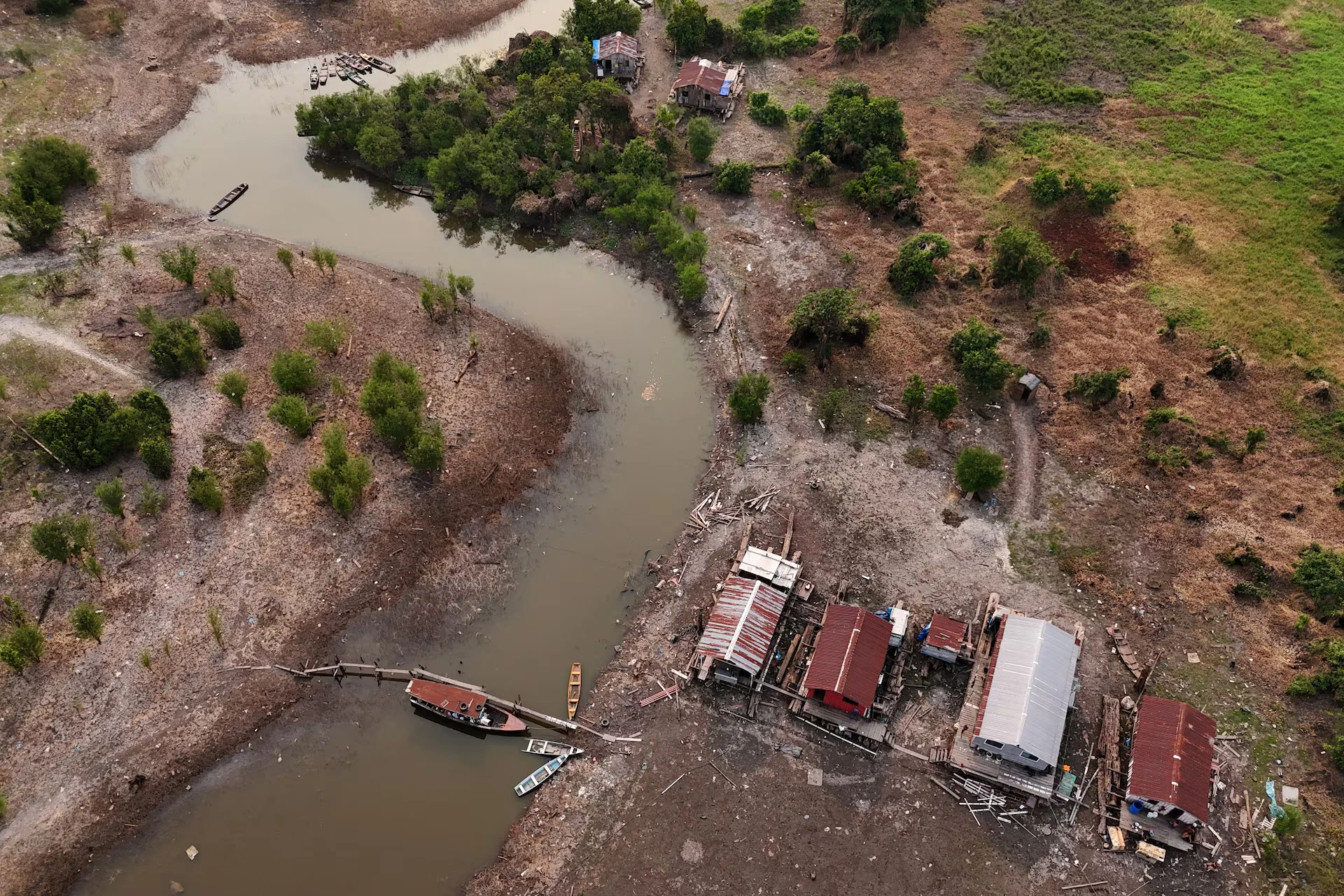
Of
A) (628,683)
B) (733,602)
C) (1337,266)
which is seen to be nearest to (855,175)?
(1337,266)

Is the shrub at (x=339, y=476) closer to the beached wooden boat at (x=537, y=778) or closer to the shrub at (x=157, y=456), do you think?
the shrub at (x=157, y=456)

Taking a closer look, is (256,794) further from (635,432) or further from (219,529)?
(635,432)

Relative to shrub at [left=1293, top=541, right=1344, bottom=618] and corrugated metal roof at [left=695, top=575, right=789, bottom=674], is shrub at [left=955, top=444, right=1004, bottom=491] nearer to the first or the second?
corrugated metal roof at [left=695, top=575, right=789, bottom=674]

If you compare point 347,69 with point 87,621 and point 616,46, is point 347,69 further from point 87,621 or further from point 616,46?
point 87,621

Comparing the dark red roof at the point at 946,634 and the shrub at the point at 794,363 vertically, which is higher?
the shrub at the point at 794,363

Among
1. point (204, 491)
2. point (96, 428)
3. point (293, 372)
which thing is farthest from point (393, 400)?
point (96, 428)

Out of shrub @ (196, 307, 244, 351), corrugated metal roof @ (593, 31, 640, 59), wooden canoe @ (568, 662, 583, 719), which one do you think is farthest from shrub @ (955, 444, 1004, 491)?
corrugated metal roof @ (593, 31, 640, 59)

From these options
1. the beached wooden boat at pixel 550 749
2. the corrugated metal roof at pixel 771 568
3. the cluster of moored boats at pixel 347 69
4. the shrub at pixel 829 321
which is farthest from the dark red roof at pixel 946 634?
the cluster of moored boats at pixel 347 69
